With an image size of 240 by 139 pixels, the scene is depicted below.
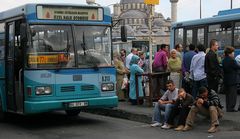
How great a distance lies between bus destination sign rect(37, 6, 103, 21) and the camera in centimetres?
1177

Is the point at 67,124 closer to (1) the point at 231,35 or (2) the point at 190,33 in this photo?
(1) the point at 231,35

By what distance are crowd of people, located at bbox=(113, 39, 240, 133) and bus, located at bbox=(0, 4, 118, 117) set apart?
1.51m

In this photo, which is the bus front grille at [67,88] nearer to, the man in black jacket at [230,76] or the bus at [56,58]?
the bus at [56,58]

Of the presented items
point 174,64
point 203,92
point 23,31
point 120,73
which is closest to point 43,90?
point 23,31

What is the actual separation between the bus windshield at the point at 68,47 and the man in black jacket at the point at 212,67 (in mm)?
2386

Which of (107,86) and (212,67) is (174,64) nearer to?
(212,67)

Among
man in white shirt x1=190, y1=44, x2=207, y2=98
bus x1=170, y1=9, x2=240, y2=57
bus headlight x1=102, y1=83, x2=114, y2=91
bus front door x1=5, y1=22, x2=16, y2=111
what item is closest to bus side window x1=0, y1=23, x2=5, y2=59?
bus front door x1=5, y1=22, x2=16, y2=111

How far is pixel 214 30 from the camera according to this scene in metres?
21.2

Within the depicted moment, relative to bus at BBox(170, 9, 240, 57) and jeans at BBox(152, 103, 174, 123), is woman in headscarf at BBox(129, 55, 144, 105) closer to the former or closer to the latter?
jeans at BBox(152, 103, 174, 123)

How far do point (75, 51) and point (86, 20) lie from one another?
88 cm

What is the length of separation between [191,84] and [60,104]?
148 inches

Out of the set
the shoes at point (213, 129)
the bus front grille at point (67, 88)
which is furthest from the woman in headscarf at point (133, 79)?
the shoes at point (213, 129)

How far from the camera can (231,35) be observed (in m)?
19.9

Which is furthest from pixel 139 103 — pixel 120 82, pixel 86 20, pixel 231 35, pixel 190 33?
pixel 190 33
